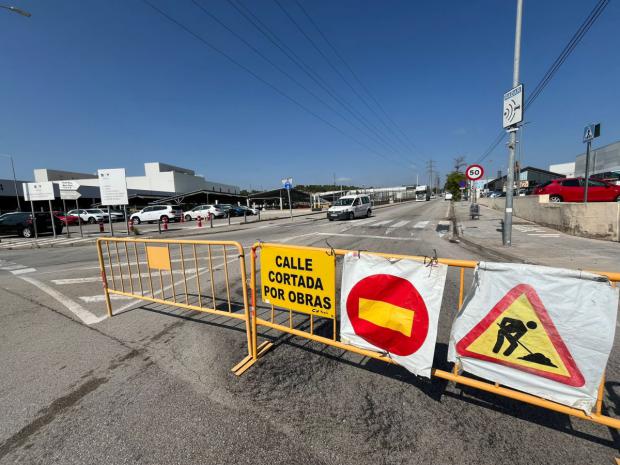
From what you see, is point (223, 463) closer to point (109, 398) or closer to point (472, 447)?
point (109, 398)

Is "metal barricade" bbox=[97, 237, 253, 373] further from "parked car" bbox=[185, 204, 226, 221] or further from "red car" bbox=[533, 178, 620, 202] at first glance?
"parked car" bbox=[185, 204, 226, 221]

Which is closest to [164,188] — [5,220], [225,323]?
[5,220]

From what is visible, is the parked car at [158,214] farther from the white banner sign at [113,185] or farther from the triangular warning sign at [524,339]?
the triangular warning sign at [524,339]

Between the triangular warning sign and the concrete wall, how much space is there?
35.0 feet

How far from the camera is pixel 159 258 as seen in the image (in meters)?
4.26

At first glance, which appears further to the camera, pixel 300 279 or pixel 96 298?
pixel 96 298

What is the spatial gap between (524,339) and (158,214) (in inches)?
1245

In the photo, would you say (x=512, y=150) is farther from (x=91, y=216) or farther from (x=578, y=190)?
(x=91, y=216)

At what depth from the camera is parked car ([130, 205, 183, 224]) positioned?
28469 millimetres

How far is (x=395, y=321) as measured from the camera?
2488 mm

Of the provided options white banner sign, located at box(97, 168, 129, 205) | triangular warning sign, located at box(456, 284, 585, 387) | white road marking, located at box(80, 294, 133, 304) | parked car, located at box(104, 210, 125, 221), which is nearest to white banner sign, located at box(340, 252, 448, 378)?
triangular warning sign, located at box(456, 284, 585, 387)

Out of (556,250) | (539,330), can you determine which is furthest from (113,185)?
(556,250)

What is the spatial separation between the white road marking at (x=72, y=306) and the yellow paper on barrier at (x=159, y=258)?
1307mm

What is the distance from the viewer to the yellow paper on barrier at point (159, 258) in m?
4.14
